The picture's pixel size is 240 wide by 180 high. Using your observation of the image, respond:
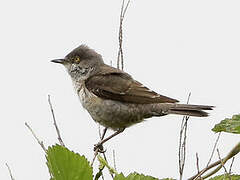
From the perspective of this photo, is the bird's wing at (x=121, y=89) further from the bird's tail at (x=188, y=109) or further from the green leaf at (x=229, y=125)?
the green leaf at (x=229, y=125)

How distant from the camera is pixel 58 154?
1.67m

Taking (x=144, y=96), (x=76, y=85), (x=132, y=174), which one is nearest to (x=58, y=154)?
(x=132, y=174)

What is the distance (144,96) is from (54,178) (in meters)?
3.86

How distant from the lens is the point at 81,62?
20.8ft

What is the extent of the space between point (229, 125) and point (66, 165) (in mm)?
703

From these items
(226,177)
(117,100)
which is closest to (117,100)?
(117,100)

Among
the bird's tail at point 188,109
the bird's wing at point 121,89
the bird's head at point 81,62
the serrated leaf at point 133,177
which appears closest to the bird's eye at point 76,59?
the bird's head at point 81,62

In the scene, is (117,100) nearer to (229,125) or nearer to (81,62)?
(81,62)

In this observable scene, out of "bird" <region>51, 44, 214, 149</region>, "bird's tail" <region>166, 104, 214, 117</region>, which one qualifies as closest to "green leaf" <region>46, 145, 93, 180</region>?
"bird's tail" <region>166, 104, 214, 117</region>

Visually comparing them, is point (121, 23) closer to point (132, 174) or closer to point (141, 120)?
point (141, 120)

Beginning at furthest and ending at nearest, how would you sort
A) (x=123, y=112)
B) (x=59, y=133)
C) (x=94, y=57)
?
(x=94, y=57)
(x=123, y=112)
(x=59, y=133)

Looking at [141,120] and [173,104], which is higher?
[173,104]

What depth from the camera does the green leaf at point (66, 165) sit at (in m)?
1.60

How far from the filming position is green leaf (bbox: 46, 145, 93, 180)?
62.8 inches
